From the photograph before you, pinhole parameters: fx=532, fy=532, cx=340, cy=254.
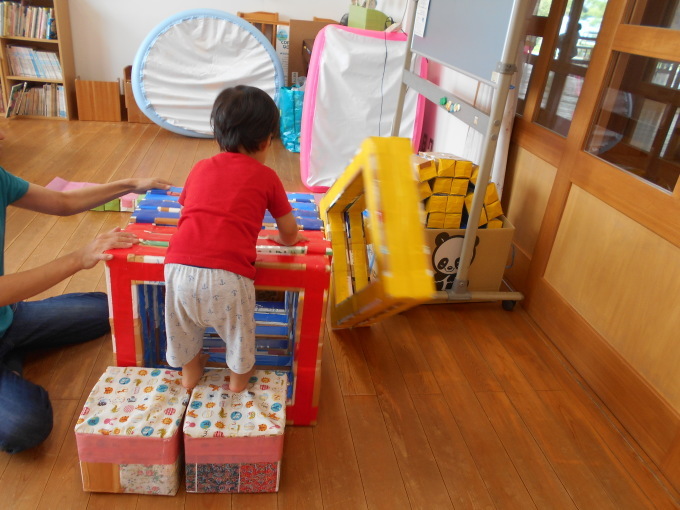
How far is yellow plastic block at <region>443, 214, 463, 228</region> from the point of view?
7.80 feet

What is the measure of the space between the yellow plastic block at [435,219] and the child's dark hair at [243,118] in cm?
112

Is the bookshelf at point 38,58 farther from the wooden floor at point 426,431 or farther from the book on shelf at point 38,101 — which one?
the wooden floor at point 426,431

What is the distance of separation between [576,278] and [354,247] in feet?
2.97

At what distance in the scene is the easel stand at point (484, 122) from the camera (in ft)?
6.26

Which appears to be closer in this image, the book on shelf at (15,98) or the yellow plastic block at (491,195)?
the yellow plastic block at (491,195)

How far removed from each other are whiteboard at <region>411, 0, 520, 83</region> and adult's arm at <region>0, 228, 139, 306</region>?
1479mm

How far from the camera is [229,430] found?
1.35 metres

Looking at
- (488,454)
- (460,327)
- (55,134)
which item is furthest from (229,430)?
(55,134)

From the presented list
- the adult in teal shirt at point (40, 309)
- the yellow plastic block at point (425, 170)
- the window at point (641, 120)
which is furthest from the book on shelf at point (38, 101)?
the window at point (641, 120)

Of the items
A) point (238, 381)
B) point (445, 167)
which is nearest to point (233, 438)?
point (238, 381)

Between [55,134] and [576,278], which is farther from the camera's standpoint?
[55,134]

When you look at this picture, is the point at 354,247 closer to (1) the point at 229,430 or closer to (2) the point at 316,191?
(1) the point at 229,430

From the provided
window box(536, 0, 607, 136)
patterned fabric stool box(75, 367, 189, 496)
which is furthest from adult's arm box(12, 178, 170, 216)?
window box(536, 0, 607, 136)

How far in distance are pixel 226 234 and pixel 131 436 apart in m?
0.55
